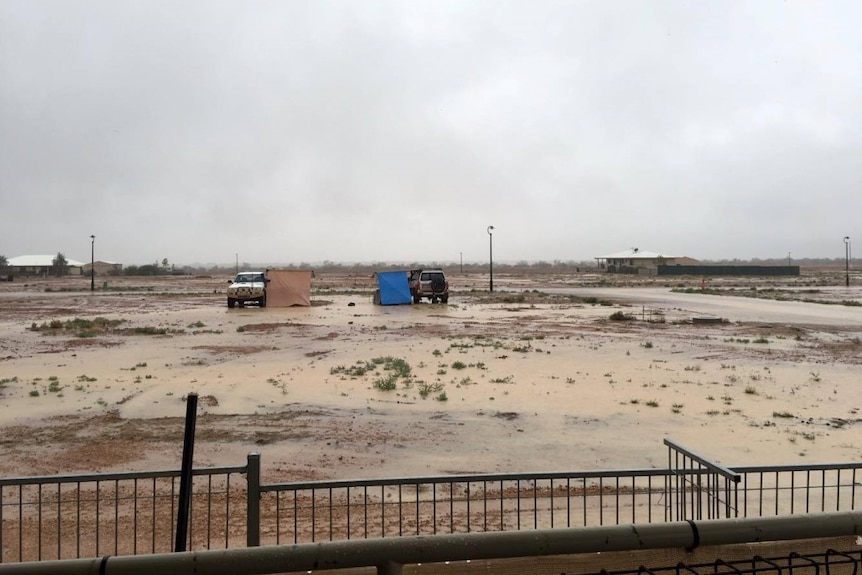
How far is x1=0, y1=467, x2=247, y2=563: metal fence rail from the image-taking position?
5242mm

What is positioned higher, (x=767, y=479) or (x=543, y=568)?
(x=543, y=568)

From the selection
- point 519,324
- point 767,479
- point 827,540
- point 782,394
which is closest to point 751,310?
point 519,324

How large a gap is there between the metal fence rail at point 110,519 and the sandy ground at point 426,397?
0.97m

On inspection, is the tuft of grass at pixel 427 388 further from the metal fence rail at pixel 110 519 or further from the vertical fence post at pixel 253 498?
the vertical fence post at pixel 253 498

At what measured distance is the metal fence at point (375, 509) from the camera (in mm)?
5352

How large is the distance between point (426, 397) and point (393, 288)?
28193 millimetres

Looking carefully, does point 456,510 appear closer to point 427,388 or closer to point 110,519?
point 110,519

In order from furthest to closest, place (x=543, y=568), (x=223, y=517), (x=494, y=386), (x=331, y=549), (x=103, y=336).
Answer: (x=103, y=336) < (x=494, y=386) < (x=223, y=517) < (x=543, y=568) < (x=331, y=549)

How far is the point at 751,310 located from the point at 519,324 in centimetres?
1616

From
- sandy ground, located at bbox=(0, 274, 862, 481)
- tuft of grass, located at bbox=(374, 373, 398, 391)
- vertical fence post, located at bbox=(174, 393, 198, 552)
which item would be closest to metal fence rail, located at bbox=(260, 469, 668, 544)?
sandy ground, located at bbox=(0, 274, 862, 481)

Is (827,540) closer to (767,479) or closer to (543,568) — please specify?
(543,568)

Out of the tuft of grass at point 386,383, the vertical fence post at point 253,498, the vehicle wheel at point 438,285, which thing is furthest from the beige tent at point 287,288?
the vertical fence post at point 253,498

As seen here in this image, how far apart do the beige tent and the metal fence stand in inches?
1272

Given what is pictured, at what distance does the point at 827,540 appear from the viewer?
327 cm
